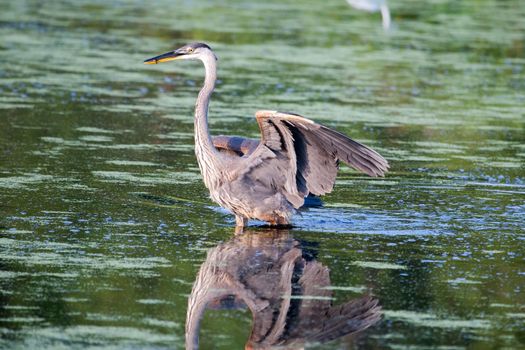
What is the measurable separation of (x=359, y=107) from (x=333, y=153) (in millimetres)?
5222

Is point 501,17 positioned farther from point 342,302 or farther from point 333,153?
point 342,302

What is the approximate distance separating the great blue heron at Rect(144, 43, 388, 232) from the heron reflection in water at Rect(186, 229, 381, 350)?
2.30ft

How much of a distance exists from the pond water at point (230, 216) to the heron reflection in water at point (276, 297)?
0.07 feet

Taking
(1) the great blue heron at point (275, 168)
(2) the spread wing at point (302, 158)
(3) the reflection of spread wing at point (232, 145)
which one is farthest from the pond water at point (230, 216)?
(3) the reflection of spread wing at point (232, 145)

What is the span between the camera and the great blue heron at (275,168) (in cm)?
786

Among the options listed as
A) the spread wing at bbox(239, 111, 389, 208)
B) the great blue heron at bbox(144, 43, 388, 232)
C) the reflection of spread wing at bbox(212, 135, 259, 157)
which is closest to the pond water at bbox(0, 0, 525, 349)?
the great blue heron at bbox(144, 43, 388, 232)

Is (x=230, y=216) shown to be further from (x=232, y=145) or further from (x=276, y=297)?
(x=276, y=297)

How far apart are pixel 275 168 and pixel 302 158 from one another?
0.76 feet

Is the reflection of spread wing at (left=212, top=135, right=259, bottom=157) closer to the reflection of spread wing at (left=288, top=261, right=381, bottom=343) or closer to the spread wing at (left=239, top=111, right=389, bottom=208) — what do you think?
the spread wing at (left=239, top=111, right=389, bottom=208)

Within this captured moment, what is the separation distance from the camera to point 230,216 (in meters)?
8.45

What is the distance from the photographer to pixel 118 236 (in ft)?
23.9

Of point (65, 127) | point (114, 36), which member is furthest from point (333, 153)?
point (114, 36)

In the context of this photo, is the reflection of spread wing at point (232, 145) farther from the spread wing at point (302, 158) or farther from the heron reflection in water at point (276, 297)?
the heron reflection in water at point (276, 297)

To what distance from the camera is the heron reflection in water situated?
215 inches
